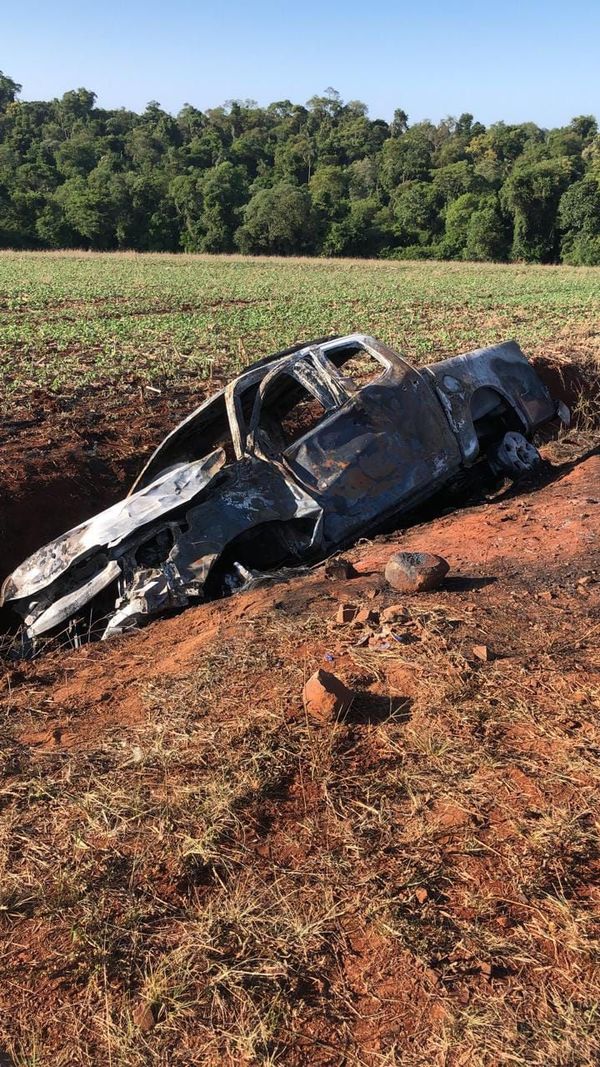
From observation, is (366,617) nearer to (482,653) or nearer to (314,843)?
(482,653)

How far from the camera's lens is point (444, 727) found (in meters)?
3.34

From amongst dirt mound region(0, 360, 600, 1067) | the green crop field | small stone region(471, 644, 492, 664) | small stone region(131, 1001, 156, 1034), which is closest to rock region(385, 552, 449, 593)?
dirt mound region(0, 360, 600, 1067)

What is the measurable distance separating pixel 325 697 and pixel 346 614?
98 centimetres

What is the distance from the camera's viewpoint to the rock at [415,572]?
4.55 m

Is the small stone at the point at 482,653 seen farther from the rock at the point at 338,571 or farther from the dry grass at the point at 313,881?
the rock at the point at 338,571

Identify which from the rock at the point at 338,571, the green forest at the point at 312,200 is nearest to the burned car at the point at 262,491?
the rock at the point at 338,571

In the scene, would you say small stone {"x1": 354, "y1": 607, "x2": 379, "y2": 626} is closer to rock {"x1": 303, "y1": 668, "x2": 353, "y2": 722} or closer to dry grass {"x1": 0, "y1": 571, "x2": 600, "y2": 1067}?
dry grass {"x1": 0, "y1": 571, "x2": 600, "y2": 1067}

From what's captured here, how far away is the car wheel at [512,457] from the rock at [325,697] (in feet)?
14.7

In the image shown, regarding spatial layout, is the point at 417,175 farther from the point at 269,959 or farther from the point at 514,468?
the point at 269,959

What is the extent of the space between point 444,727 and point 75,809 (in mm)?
1673

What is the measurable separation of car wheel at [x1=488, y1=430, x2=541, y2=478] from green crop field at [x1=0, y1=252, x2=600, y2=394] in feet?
17.7

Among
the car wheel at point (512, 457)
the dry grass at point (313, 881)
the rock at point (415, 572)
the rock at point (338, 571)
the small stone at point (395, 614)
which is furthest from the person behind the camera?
the car wheel at point (512, 457)

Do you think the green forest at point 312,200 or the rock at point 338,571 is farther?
the green forest at point 312,200

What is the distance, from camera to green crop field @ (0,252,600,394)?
40.5ft
